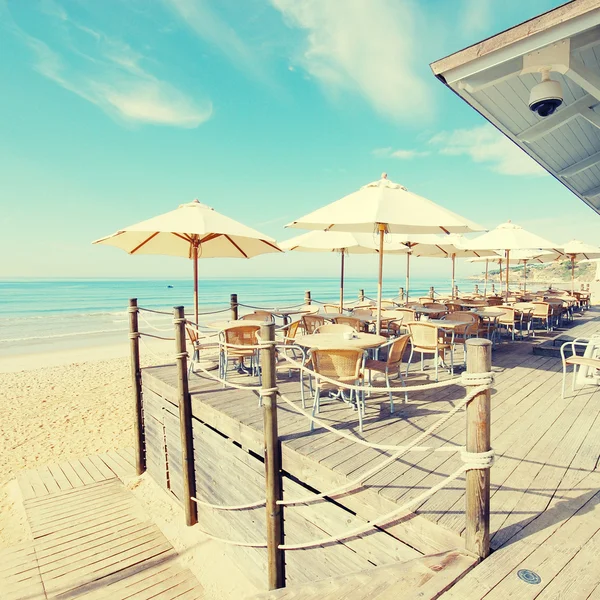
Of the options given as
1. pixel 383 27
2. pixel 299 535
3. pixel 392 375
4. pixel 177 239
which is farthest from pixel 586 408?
pixel 383 27

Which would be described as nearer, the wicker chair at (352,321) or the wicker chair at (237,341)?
the wicker chair at (237,341)

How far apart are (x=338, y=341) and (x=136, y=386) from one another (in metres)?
3.95

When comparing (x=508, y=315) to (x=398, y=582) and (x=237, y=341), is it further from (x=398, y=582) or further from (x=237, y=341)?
(x=398, y=582)

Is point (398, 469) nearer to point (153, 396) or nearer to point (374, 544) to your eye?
point (374, 544)

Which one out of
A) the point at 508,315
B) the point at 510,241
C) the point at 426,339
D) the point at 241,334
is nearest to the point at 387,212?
the point at 426,339

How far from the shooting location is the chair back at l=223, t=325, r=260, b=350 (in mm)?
5512

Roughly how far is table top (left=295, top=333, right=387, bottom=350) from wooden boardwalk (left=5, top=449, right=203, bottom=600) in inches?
123

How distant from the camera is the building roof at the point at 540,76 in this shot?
243 centimetres

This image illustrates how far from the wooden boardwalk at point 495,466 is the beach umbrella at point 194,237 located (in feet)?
7.66

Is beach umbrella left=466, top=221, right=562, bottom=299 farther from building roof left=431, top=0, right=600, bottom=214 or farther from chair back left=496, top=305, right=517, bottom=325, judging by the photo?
building roof left=431, top=0, right=600, bottom=214

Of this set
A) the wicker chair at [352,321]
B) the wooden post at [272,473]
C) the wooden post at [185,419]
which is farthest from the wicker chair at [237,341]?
the wooden post at [272,473]

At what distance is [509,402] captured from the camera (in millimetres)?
4543

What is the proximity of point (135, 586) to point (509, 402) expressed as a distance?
5069 mm

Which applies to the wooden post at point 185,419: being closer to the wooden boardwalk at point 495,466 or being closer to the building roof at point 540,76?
the wooden boardwalk at point 495,466
